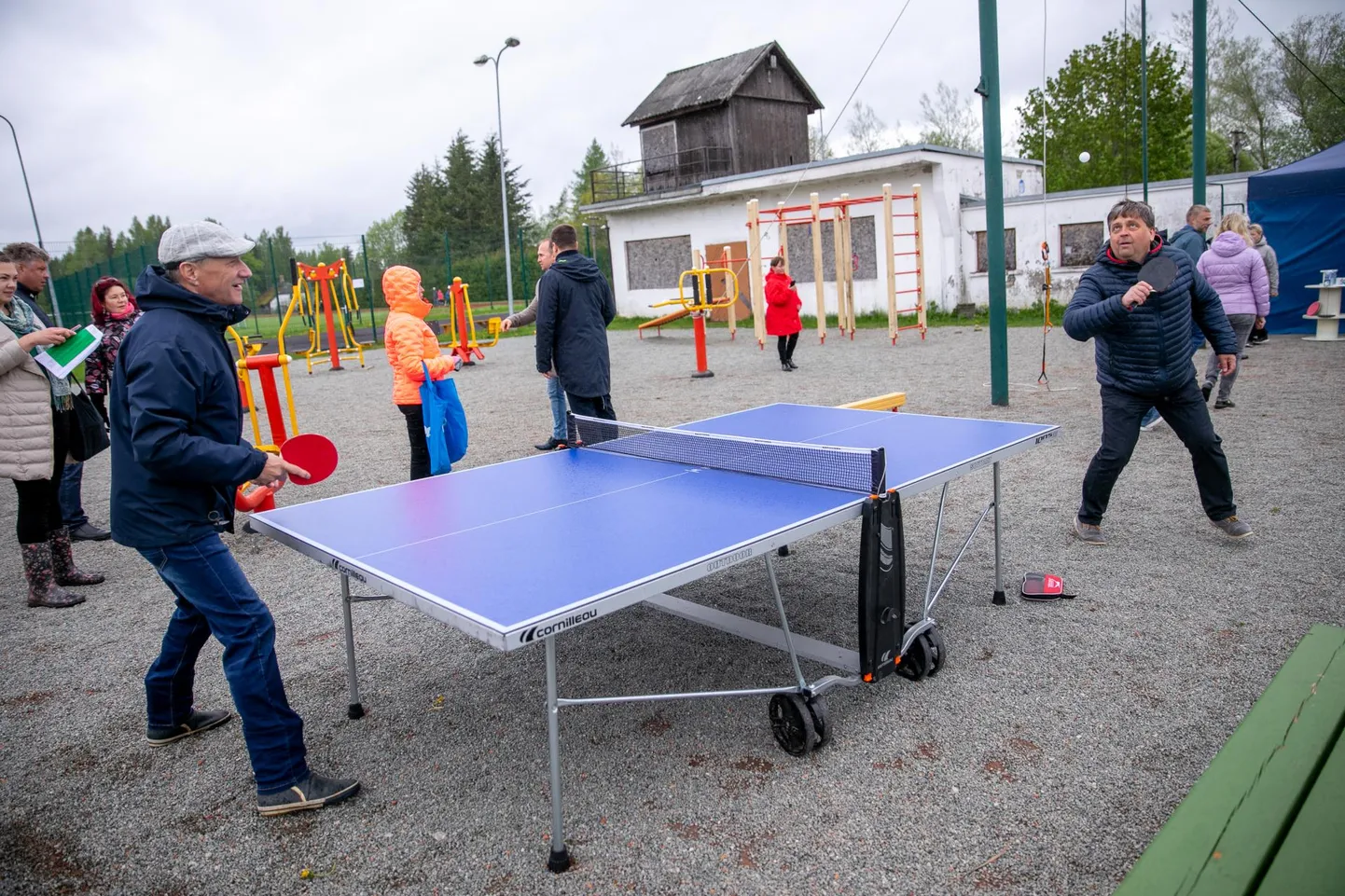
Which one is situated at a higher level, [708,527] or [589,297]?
[589,297]

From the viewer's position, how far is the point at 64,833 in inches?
118

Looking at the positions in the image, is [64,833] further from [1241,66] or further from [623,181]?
[1241,66]

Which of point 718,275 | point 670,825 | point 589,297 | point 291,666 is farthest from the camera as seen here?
point 718,275

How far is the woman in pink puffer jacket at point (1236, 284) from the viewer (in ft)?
28.3

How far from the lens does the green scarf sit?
5113 millimetres

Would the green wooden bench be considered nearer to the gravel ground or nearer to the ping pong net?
the gravel ground

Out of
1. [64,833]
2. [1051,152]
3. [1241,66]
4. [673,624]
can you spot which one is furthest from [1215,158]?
[64,833]

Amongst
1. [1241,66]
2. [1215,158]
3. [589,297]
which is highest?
[1241,66]

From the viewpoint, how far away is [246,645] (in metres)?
2.90

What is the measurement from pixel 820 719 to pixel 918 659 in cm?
70

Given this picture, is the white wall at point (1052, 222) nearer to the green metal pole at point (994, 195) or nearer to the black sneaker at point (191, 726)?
the green metal pole at point (994, 195)

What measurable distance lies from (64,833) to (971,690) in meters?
3.19

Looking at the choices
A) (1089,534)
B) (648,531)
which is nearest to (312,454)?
(648,531)

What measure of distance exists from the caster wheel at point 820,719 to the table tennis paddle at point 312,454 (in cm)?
194
